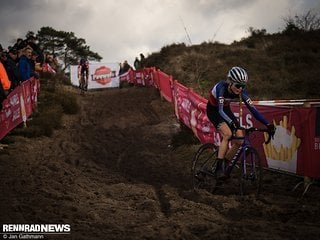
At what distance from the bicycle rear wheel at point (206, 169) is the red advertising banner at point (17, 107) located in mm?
5170

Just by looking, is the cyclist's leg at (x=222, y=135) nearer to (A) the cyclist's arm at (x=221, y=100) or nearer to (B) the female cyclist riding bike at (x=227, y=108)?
(B) the female cyclist riding bike at (x=227, y=108)

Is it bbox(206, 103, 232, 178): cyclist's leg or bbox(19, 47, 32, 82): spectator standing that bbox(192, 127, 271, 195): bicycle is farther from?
bbox(19, 47, 32, 82): spectator standing

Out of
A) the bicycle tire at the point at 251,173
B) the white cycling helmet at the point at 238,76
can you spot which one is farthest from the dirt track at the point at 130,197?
the white cycling helmet at the point at 238,76

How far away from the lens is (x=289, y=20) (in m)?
31.8

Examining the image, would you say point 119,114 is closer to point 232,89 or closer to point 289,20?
point 232,89

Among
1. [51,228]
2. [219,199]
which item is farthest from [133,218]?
[219,199]

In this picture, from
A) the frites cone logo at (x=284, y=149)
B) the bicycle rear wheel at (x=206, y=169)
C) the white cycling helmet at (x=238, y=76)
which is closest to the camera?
the white cycling helmet at (x=238, y=76)

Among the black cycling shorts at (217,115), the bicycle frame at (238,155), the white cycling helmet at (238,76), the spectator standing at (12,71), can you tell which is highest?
the spectator standing at (12,71)

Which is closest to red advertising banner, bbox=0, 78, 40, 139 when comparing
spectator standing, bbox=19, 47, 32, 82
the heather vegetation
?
spectator standing, bbox=19, 47, 32, 82

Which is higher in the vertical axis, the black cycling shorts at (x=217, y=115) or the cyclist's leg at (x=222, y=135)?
the black cycling shorts at (x=217, y=115)

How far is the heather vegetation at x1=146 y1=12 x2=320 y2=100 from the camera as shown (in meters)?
20.0

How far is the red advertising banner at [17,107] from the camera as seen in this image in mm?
10633

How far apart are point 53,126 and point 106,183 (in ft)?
20.3

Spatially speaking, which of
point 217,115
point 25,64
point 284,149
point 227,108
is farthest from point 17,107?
point 284,149
